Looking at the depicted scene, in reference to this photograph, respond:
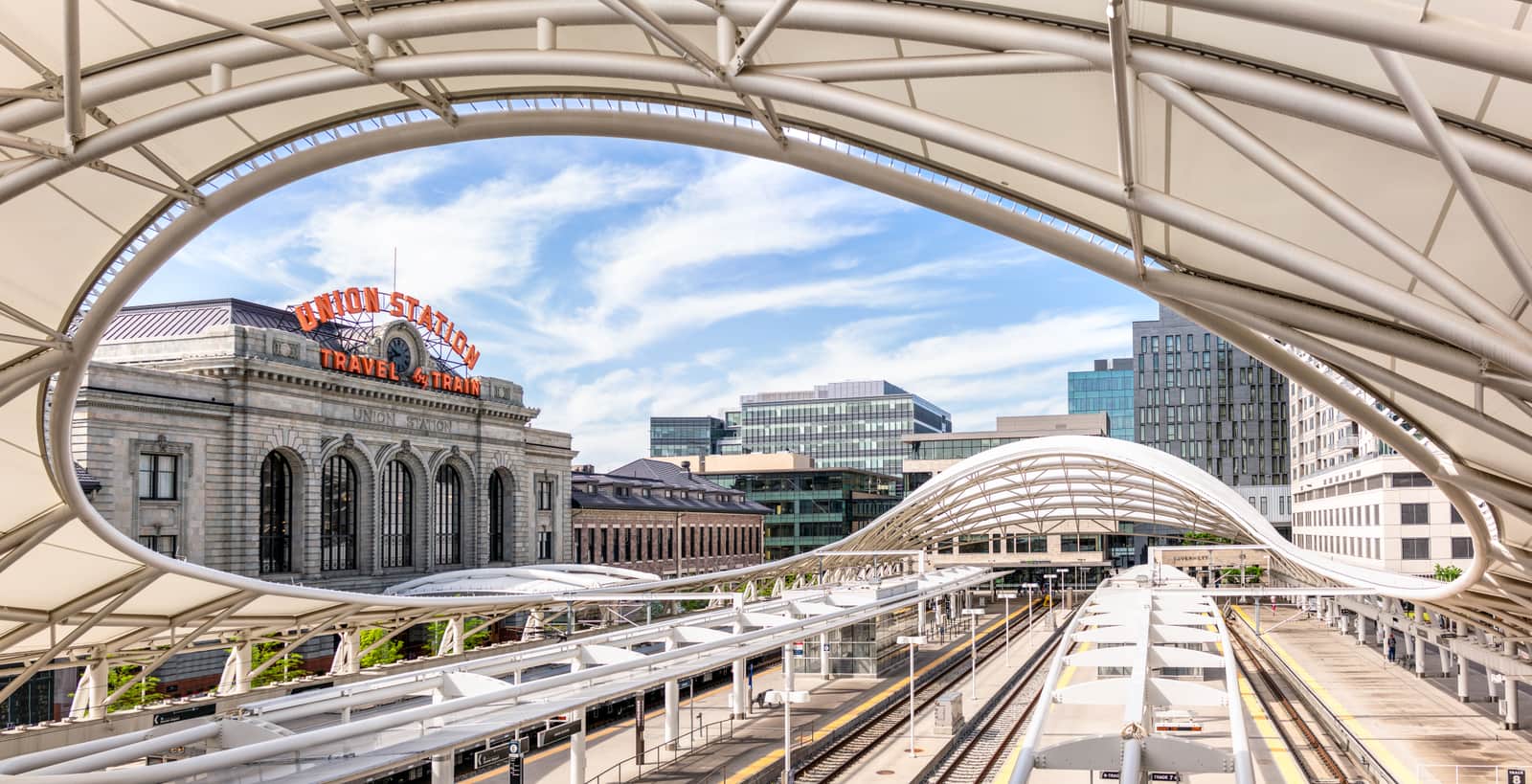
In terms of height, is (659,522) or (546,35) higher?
(546,35)

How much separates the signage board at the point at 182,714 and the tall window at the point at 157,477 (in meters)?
30.2

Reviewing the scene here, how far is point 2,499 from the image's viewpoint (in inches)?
827

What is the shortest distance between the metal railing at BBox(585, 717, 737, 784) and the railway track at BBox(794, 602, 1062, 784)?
3.46 metres

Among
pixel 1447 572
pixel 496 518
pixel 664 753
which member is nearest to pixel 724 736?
pixel 664 753

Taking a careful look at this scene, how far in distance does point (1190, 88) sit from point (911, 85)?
3.11m

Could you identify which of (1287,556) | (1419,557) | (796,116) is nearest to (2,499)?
(796,116)

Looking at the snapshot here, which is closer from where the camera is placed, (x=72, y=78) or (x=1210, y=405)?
(x=72, y=78)

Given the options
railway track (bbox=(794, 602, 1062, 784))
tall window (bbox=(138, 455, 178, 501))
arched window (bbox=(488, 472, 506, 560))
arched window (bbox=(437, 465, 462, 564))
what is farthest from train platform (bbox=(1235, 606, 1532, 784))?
tall window (bbox=(138, 455, 178, 501))

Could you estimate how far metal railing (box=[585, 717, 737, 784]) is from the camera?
31438mm

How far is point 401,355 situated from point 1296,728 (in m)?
49.5

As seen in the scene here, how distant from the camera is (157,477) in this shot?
49844 mm

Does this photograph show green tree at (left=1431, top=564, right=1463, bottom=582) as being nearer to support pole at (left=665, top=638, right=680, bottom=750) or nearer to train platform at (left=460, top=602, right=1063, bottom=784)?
train platform at (left=460, top=602, right=1063, bottom=784)

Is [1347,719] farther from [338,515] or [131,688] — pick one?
[338,515]

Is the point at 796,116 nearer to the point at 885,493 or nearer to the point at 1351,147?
the point at 1351,147
